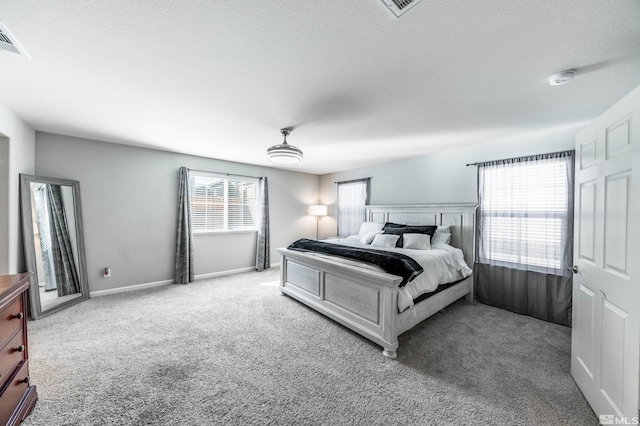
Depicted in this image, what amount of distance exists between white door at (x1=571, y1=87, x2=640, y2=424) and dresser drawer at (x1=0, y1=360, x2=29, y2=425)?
129 inches

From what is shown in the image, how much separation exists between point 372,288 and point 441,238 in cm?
192

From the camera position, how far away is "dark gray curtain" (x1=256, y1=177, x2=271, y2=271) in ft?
17.1

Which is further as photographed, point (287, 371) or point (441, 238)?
point (441, 238)

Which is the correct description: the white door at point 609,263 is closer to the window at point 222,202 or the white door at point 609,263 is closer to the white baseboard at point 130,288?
the window at point 222,202

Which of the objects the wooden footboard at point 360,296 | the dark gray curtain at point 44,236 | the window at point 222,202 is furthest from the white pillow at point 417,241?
the dark gray curtain at point 44,236

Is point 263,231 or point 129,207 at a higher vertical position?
point 129,207

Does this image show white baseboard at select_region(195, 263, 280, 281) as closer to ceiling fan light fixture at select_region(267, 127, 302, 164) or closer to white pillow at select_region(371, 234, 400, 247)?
white pillow at select_region(371, 234, 400, 247)

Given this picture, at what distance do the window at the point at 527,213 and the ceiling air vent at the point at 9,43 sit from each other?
474 centimetres

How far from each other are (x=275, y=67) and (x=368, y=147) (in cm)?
233

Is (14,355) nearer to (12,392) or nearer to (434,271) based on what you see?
(12,392)

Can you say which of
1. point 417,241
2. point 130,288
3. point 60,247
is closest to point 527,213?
point 417,241

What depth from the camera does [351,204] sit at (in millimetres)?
5590

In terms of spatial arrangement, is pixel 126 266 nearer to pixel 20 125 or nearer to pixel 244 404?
pixel 20 125

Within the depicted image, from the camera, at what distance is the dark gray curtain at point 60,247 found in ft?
10.4
